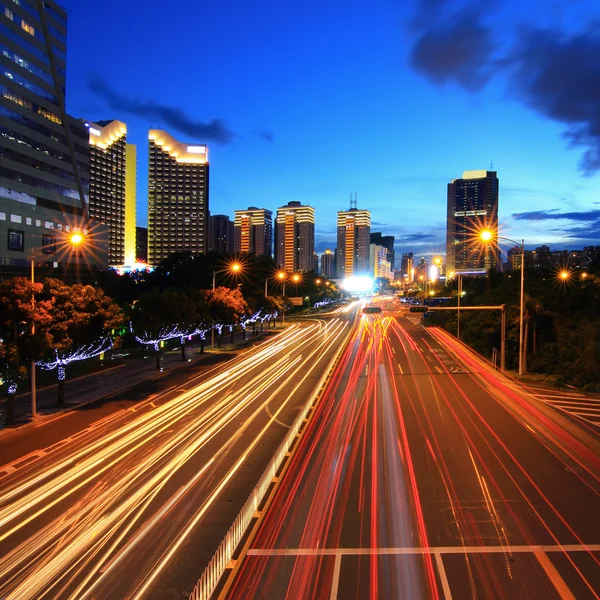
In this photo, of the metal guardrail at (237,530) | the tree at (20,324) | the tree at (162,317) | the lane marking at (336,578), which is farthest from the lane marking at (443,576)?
the tree at (162,317)

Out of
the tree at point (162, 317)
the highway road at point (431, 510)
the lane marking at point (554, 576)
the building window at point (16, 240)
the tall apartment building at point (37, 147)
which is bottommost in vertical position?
the highway road at point (431, 510)

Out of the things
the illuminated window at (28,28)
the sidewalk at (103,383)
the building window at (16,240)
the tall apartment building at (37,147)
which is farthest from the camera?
the illuminated window at (28,28)

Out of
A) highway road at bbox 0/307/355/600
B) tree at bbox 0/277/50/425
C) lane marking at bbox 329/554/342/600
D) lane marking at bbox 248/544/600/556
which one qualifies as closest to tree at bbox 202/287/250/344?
highway road at bbox 0/307/355/600

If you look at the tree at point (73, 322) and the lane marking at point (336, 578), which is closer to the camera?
the lane marking at point (336, 578)

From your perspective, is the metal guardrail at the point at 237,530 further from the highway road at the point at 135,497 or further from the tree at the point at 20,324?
the tree at the point at 20,324

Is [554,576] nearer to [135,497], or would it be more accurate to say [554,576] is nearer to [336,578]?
[336,578]

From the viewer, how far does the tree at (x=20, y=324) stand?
63.8 feet

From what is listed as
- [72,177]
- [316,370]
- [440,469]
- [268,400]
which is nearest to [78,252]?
[72,177]

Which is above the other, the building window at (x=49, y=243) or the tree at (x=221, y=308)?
the building window at (x=49, y=243)

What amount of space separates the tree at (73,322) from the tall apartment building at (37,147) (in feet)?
136

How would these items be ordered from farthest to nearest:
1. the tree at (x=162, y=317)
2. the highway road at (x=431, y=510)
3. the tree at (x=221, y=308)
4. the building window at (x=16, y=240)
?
the building window at (x=16, y=240) < the tree at (x=221, y=308) < the tree at (x=162, y=317) < the highway road at (x=431, y=510)

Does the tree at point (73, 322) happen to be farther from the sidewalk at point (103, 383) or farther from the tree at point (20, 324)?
the sidewalk at point (103, 383)

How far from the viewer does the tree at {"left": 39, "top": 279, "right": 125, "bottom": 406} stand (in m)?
21.5

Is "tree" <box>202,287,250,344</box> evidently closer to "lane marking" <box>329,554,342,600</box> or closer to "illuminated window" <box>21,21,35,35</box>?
"lane marking" <box>329,554,342,600</box>
